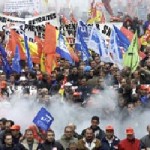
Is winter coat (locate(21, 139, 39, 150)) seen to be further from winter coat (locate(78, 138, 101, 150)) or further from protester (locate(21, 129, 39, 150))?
winter coat (locate(78, 138, 101, 150))

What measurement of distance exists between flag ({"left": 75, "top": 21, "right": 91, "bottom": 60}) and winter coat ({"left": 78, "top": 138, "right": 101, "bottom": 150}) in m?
6.68

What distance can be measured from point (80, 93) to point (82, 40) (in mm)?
4092

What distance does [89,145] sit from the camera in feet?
38.7

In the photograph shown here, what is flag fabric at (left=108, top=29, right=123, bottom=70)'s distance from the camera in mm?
17203

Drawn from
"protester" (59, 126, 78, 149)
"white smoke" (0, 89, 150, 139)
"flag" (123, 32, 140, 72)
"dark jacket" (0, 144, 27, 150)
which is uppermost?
"flag" (123, 32, 140, 72)

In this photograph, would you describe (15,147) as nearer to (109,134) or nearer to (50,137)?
(50,137)

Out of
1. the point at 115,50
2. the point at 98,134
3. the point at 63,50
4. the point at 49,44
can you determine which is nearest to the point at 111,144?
the point at 98,134

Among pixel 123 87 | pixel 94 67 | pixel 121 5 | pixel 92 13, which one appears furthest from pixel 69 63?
pixel 121 5

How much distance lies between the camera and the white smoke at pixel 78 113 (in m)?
13.9

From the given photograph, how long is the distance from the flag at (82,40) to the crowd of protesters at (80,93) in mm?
280

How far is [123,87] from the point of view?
572 inches

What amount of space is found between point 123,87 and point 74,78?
70.7 inches

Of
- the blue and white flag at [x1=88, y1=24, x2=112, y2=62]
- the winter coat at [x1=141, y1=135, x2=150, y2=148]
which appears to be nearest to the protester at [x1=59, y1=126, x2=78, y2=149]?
the winter coat at [x1=141, y1=135, x2=150, y2=148]

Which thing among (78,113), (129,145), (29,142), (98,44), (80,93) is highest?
(98,44)
